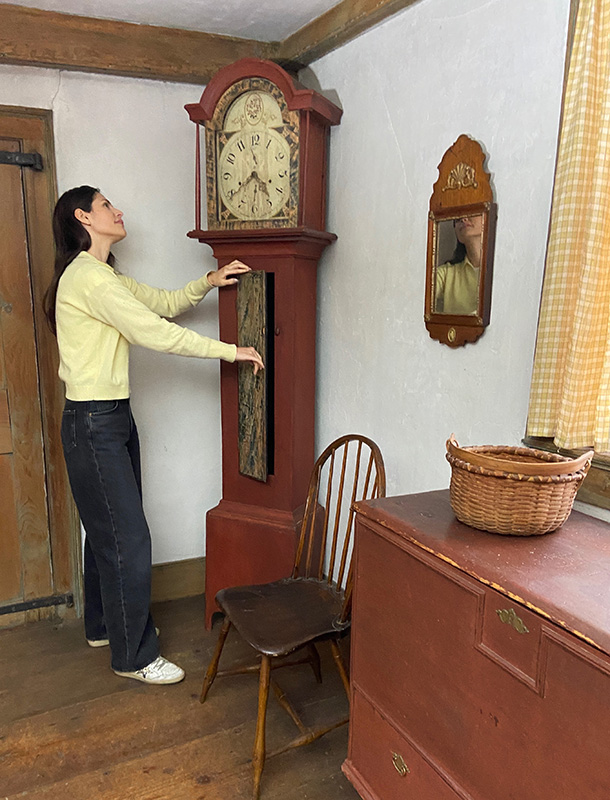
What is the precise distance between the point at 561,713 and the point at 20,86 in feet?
8.61

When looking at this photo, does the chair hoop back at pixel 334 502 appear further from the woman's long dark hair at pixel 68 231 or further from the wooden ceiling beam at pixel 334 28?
the wooden ceiling beam at pixel 334 28

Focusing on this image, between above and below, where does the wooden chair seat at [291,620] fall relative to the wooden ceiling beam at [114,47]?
below

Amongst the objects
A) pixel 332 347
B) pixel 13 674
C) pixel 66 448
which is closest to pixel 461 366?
pixel 332 347

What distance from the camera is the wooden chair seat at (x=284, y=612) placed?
1771 mm

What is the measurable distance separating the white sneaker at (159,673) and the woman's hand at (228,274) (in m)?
1.44

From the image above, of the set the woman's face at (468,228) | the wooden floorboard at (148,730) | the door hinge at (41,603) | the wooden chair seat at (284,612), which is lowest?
the wooden floorboard at (148,730)

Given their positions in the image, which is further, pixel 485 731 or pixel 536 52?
pixel 536 52

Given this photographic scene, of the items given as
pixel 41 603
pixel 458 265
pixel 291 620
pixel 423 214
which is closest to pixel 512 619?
pixel 291 620

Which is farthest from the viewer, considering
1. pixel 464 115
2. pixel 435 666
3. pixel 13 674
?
pixel 13 674

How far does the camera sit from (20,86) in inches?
93.7

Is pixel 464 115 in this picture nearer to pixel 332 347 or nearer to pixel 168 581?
pixel 332 347

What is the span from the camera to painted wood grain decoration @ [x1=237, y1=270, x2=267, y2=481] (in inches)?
93.9

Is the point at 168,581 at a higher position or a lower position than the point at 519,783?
lower

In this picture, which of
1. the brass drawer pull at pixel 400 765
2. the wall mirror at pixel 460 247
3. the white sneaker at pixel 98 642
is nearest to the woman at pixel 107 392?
the white sneaker at pixel 98 642
